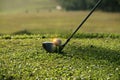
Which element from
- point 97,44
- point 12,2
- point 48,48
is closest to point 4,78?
point 48,48

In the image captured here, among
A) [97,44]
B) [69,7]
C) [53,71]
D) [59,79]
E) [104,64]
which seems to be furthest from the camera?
[69,7]

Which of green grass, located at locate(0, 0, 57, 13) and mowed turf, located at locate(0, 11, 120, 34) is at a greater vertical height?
mowed turf, located at locate(0, 11, 120, 34)

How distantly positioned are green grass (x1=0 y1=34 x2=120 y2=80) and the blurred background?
992 centimetres

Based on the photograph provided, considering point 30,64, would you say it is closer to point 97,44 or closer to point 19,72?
point 19,72

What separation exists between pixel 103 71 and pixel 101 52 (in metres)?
2.35

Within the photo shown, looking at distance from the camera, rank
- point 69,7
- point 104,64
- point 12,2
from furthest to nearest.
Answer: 1. point 12,2
2. point 69,7
3. point 104,64

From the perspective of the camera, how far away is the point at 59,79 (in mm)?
9688

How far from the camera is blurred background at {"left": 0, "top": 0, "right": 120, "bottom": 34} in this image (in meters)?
52.2

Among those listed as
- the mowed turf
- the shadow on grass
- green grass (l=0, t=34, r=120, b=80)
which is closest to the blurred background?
the mowed turf

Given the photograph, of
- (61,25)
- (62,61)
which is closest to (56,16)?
(61,25)

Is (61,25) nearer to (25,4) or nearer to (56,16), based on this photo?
(56,16)

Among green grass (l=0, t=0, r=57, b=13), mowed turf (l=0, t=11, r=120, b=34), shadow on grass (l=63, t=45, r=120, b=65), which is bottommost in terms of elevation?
green grass (l=0, t=0, r=57, b=13)

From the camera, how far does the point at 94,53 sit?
490 inches

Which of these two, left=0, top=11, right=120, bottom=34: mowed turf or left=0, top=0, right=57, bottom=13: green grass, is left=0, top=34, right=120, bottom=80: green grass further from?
left=0, top=0, right=57, bottom=13: green grass
